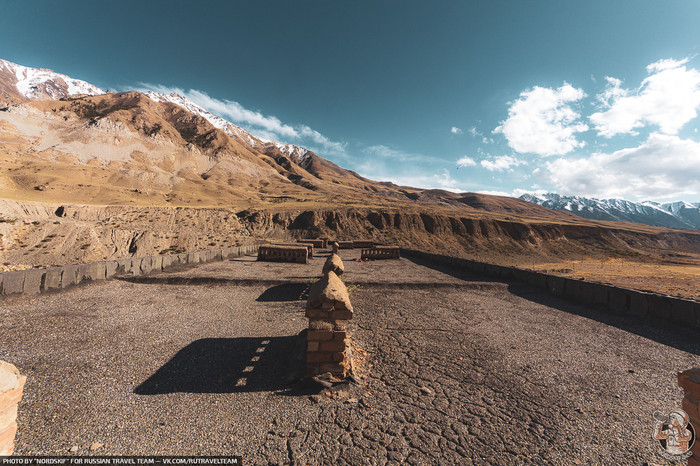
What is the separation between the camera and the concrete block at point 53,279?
9531mm

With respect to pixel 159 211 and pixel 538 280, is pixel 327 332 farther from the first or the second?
pixel 159 211

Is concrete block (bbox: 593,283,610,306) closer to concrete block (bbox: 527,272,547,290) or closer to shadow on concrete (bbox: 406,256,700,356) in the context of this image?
shadow on concrete (bbox: 406,256,700,356)

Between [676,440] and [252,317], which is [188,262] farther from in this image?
[676,440]

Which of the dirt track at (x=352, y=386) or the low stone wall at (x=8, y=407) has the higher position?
the low stone wall at (x=8, y=407)

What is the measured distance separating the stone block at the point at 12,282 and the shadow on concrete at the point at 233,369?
8.37 meters

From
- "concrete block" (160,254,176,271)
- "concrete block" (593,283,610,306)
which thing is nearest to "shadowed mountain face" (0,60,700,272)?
"concrete block" (160,254,176,271)

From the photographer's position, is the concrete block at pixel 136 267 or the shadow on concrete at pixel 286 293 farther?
the concrete block at pixel 136 267

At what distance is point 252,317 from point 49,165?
87.9 metres

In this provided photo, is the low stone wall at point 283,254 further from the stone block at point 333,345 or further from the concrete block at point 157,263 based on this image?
the stone block at point 333,345

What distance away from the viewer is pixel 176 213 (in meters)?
40.4

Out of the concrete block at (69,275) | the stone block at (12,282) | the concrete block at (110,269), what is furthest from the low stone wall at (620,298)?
the stone block at (12,282)

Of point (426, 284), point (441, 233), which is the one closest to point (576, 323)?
point (426, 284)

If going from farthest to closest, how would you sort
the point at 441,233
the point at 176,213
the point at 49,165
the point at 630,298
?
the point at 49,165
the point at 441,233
the point at 176,213
the point at 630,298

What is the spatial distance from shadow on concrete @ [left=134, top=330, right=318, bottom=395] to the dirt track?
34mm
